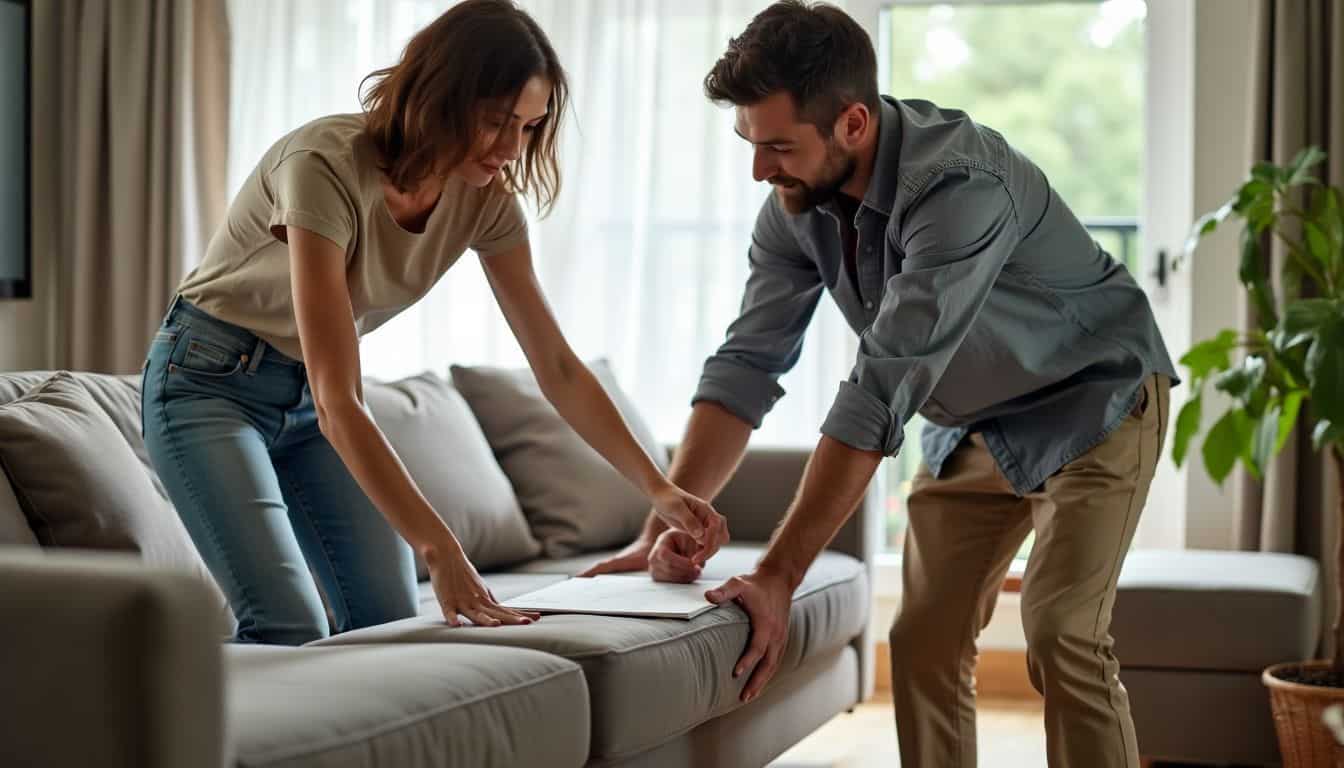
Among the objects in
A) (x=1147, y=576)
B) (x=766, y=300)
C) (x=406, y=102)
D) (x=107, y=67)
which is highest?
(x=107, y=67)

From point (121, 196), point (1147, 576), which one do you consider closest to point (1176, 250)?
point (1147, 576)

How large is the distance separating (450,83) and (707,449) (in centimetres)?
78

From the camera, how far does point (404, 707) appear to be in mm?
1502

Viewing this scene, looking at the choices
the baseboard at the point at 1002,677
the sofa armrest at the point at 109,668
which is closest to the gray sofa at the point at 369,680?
the sofa armrest at the point at 109,668

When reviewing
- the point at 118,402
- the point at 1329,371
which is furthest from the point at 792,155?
the point at 1329,371

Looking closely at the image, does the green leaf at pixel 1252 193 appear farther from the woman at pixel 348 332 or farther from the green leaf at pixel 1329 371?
the woman at pixel 348 332

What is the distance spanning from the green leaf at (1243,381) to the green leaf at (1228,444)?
0.16 m

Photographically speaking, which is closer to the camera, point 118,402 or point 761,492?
point 118,402

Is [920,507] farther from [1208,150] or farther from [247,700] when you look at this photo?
[1208,150]

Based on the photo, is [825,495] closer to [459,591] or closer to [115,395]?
[459,591]

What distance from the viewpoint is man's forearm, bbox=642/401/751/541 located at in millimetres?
2395

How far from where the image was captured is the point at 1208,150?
385 centimetres

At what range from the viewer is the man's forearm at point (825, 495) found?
1.90 metres

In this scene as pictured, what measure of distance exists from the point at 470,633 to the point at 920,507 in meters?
0.73
